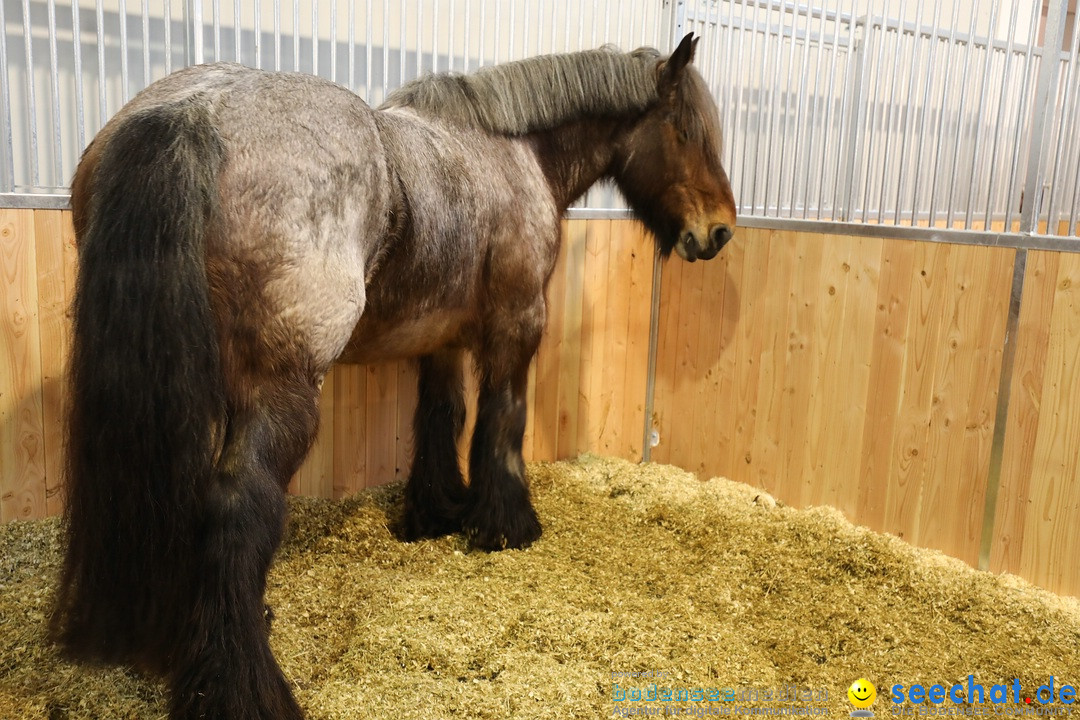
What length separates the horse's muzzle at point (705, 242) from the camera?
3521mm

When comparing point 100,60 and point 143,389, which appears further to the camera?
point 100,60

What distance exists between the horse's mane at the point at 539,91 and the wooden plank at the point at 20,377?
1.39 m

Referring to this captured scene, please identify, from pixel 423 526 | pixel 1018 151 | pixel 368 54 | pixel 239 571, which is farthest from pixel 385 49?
pixel 1018 151

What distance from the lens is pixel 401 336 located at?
282cm

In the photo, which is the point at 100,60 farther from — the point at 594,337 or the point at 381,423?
the point at 594,337

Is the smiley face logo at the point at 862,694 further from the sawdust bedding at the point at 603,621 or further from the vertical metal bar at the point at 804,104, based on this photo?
the vertical metal bar at the point at 804,104

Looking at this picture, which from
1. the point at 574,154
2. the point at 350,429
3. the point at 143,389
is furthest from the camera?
the point at 350,429

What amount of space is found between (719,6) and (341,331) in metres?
2.93

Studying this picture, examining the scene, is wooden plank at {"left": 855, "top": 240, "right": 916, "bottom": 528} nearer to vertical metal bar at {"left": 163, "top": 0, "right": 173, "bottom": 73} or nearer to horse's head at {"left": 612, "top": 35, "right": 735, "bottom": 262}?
horse's head at {"left": 612, "top": 35, "right": 735, "bottom": 262}

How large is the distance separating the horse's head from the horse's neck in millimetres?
79

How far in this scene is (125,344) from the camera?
1.73 metres

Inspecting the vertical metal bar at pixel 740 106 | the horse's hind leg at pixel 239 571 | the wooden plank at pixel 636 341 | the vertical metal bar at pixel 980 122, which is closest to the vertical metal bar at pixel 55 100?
the horse's hind leg at pixel 239 571

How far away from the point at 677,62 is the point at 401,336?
1620 mm

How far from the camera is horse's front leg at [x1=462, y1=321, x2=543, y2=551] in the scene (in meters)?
3.30
